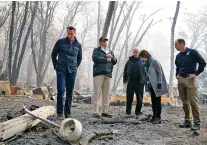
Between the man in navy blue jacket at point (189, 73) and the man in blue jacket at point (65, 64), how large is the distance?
8.04ft

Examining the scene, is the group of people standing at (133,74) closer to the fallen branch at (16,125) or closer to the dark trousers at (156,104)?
the dark trousers at (156,104)

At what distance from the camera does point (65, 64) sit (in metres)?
7.23

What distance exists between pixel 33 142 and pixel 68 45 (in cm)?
307

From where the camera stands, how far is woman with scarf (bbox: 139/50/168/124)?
769cm

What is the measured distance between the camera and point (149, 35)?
102562 mm

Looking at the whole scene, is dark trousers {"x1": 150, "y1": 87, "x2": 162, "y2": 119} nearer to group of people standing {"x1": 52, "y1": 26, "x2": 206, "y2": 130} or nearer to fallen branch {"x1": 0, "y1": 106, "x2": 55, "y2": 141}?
group of people standing {"x1": 52, "y1": 26, "x2": 206, "y2": 130}

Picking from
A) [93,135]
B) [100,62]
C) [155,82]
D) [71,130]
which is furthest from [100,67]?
[71,130]

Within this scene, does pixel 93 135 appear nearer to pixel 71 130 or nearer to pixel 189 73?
pixel 71 130

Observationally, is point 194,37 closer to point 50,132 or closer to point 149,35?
point 50,132

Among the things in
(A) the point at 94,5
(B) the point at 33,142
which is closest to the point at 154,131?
(B) the point at 33,142

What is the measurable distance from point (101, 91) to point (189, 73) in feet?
8.88

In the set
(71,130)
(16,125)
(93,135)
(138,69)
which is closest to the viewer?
(71,130)

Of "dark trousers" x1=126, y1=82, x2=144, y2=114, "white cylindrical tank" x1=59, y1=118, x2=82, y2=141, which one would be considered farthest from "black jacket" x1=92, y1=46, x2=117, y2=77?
"white cylindrical tank" x1=59, y1=118, x2=82, y2=141

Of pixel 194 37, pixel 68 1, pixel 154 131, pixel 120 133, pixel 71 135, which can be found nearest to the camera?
pixel 71 135
